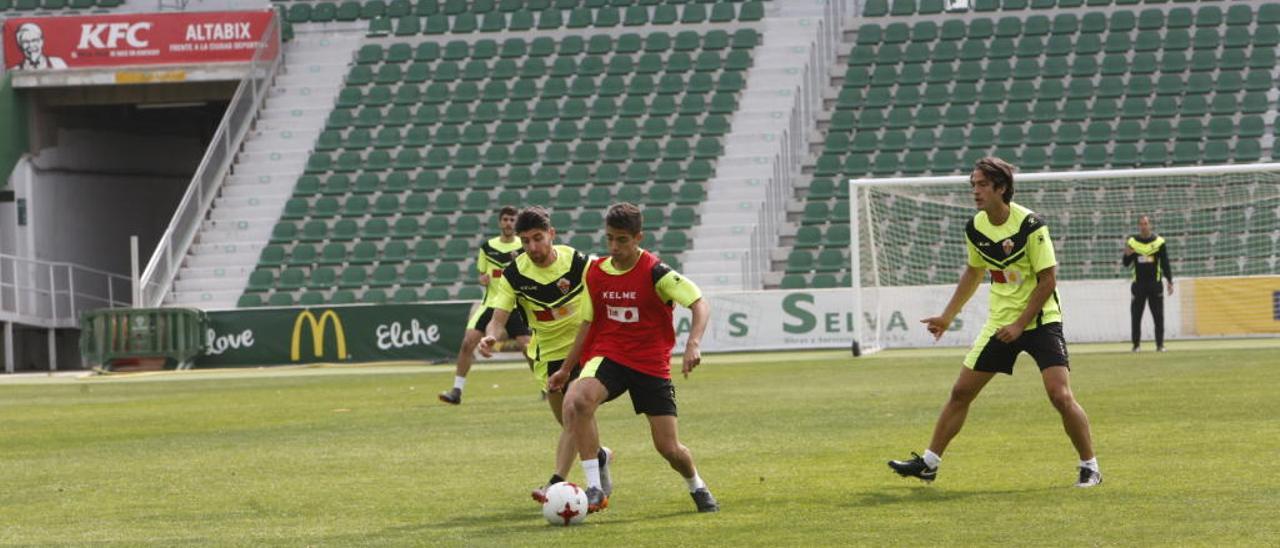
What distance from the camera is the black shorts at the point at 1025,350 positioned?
1126 centimetres

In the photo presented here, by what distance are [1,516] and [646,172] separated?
2775cm

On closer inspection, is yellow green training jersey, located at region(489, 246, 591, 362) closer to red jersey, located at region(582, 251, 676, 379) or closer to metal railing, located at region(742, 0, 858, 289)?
red jersey, located at region(582, 251, 676, 379)

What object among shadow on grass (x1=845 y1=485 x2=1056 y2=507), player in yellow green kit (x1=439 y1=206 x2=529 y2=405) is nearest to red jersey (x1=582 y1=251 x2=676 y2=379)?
shadow on grass (x1=845 y1=485 x2=1056 y2=507)

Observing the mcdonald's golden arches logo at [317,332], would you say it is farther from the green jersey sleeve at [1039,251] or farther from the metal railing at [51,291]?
the green jersey sleeve at [1039,251]

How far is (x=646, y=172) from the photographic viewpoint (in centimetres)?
3894

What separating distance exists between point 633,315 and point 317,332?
24.3 m

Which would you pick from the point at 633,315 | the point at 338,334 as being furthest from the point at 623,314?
the point at 338,334

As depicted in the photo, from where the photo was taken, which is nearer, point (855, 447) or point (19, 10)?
point (855, 447)

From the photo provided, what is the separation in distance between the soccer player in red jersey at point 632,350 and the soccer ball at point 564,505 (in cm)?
29

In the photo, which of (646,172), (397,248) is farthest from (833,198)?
(397,248)

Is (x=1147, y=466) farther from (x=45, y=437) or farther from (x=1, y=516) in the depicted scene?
(x=45, y=437)

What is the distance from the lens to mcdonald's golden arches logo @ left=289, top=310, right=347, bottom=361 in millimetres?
34156

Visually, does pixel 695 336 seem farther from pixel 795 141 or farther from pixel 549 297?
pixel 795 141

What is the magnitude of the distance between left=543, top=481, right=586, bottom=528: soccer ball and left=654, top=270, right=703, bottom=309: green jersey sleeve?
1.18m
